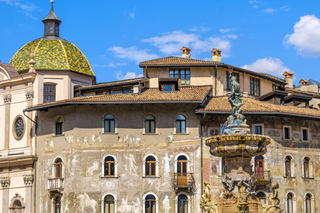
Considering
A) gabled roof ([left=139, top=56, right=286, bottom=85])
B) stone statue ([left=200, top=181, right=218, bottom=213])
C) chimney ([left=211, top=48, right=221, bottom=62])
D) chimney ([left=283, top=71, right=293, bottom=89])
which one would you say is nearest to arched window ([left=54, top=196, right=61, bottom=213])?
gabled roof ([left=139, top=56, right=286, bottom=85])

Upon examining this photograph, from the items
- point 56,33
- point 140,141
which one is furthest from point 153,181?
point 56,33

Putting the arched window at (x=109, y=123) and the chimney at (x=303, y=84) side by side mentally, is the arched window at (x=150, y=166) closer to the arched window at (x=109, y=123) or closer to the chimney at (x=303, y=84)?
the arched window at (x=109, y=123)

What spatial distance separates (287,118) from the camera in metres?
48.9

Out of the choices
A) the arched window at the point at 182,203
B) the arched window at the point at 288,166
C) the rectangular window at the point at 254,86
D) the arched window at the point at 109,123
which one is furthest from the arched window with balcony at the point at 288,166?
the arched window at the point at 109,123

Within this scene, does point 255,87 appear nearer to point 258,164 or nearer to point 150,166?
point 258,164

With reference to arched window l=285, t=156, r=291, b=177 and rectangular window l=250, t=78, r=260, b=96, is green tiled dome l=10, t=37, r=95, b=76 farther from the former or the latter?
arched window l=285, t=156, r=291, b=177

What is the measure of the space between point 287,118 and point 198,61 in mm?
8460

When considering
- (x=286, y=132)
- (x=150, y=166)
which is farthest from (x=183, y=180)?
(x=286, y=132)

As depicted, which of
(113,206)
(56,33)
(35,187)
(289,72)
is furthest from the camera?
(289,72)

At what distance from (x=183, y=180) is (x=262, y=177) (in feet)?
17.2

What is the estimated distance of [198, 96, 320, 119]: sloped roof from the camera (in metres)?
47.2

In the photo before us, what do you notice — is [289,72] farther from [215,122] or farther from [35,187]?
[35,187]

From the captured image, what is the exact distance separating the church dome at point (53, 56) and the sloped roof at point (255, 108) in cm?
1228

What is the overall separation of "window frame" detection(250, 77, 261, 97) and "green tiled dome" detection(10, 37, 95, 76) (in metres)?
12.8
